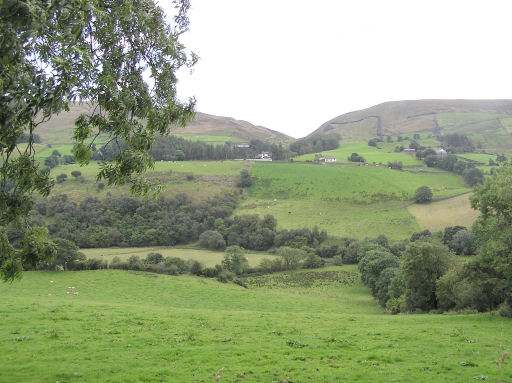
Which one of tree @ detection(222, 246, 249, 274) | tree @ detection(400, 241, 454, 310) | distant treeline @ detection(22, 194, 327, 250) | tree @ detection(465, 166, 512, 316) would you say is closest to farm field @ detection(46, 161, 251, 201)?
distant treeline @ detection(22, 194, 327, 250)

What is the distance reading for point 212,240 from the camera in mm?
81125

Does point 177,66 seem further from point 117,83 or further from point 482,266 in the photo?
point 482,266

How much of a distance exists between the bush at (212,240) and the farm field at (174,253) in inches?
83.6

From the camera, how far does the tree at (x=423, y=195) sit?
92375mm

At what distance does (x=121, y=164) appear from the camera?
11.2m

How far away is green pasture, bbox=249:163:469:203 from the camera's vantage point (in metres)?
100

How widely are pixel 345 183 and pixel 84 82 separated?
340 ft

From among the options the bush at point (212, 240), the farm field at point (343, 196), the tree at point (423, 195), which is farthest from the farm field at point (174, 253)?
the tree at point (423, 195)

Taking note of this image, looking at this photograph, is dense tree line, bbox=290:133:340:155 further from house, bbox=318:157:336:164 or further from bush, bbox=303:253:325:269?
bush, bbox=303:253:325:269

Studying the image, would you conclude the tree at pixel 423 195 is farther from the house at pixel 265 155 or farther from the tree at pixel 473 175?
the house at pixel 265 155

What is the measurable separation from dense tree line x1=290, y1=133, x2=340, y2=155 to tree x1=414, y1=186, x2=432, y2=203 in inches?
2935

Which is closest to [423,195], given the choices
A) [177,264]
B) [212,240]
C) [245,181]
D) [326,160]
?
[326,160]

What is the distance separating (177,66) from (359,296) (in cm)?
4450

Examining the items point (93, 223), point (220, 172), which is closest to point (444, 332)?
point (93, 223)
